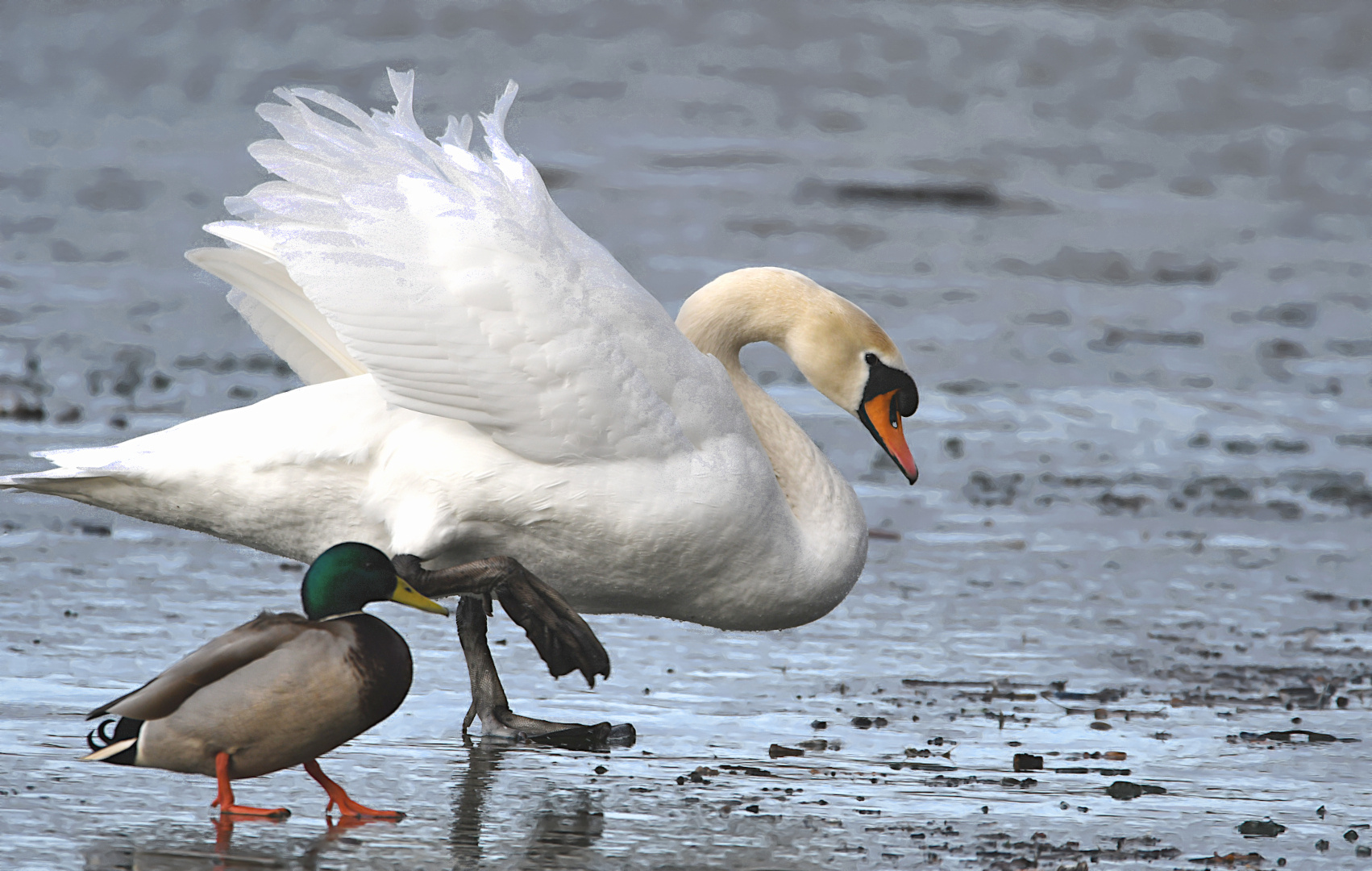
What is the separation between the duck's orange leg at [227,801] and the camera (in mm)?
4129

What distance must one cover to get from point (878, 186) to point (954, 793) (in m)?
12.3

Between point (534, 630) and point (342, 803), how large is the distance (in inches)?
43.7

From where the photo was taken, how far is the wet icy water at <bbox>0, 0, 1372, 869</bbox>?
449cm

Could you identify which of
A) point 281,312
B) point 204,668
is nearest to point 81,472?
point 281,312

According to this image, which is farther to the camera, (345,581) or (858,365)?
(858,365)

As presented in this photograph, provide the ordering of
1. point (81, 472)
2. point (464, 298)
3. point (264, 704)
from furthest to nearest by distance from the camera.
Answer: point (81, 472) → point (464, 298) → point (264, 704)

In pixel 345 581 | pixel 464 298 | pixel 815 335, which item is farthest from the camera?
pixel 815 335

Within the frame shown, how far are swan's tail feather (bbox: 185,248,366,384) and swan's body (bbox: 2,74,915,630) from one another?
1.00 feet

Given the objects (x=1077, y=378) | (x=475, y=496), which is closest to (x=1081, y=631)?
(x=475, y=496)

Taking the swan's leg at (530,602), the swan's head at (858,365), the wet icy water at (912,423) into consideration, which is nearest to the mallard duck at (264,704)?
the wet icy water at (912,423)

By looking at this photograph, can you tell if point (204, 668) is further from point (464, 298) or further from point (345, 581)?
point (464, 298)

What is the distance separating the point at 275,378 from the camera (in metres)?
10.3

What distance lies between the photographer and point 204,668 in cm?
421

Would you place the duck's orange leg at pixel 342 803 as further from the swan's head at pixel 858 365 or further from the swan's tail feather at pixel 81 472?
the swan's head at pixel 858 365
